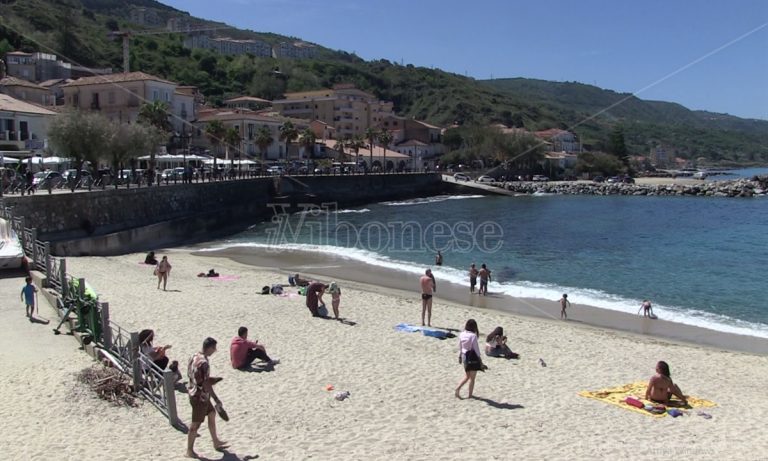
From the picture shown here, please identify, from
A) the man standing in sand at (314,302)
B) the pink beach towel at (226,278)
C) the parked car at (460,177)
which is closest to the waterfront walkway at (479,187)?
the parked car at (460,177)

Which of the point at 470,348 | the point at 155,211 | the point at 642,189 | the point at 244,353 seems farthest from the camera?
the point at 642,189

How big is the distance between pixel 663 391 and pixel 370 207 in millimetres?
54386

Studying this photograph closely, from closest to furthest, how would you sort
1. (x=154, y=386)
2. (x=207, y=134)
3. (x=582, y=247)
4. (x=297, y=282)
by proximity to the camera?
(x=154, y=386) < (x=297, y=282) < (x=582, y=247) < (x=207, y=134)

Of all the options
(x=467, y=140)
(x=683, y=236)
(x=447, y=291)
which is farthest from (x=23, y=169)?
(x=467, y=140)

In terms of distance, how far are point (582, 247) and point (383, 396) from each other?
89.9ft

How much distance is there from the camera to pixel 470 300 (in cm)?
2131

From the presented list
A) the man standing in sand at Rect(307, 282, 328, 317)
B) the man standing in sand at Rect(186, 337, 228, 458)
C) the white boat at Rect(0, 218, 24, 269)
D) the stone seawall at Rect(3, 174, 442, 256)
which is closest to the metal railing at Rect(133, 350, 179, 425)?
the man standing in sand at Rect(186, 337, 228, 458)

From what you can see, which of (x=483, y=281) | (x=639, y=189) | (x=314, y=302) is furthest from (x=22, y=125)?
(x=639, y=189)

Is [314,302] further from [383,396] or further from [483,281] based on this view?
[483,281]

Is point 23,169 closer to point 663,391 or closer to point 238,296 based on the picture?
point 238,296

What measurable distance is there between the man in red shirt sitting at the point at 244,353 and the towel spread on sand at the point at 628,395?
566cm

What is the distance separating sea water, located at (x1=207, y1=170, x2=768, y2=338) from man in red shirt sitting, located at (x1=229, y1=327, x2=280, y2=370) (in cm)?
1275

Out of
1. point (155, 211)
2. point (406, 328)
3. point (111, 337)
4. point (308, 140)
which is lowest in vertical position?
point (406, 328)

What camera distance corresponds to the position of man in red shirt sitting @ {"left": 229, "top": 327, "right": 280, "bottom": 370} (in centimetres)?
1157
